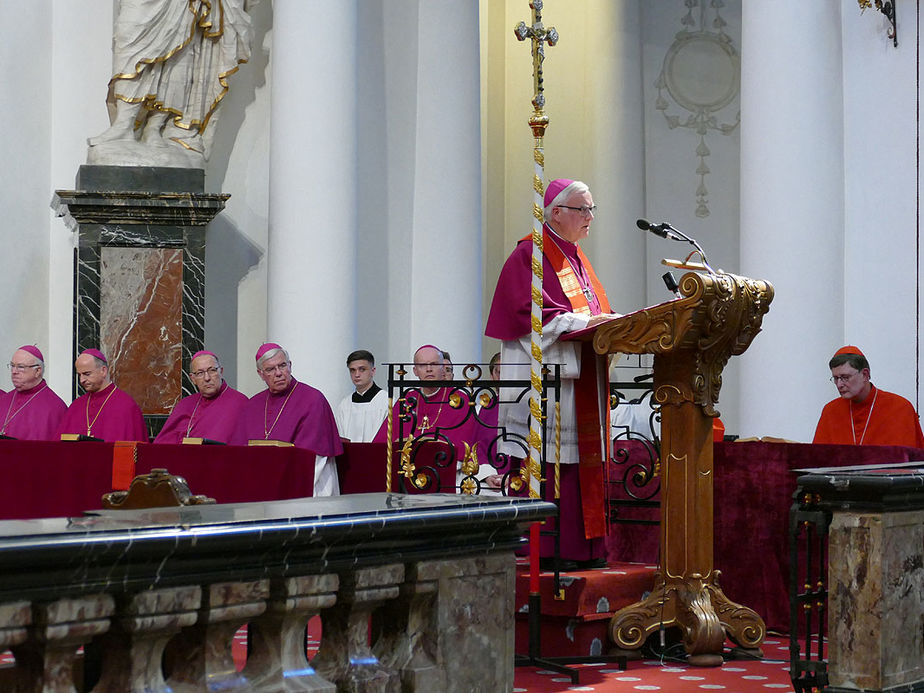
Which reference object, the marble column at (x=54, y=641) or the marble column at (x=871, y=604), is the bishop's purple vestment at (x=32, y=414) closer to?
the marble column at (x=871, y=604)

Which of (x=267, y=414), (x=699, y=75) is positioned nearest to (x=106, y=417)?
(x=267, y=414)

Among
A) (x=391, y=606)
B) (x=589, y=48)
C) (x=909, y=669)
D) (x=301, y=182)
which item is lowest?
(x=909, y=669)

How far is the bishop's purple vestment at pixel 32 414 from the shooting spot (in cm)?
929

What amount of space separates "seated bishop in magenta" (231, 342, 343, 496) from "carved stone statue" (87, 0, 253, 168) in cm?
217

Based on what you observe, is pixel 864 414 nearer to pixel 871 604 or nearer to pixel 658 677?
pixel 658 677

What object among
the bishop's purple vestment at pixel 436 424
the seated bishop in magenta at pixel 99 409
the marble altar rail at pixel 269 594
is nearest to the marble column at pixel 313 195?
the bishop's purple vestment at pixel 436 424

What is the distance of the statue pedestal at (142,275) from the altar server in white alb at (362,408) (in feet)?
3.70

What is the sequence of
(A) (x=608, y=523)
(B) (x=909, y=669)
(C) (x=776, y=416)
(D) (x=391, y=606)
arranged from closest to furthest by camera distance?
(D) (x=391, y=606), (B) (x=909, y=669), (A) (x=608, y=523), (C) (x=776, y=416)

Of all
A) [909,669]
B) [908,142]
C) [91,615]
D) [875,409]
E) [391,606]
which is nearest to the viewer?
[91,615]

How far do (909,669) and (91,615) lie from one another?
3.65m

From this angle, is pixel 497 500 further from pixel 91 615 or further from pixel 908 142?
pixel 908 142

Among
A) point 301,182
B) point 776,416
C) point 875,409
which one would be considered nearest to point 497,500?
point 875,409

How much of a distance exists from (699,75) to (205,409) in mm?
7607

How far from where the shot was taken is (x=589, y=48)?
14.2 meters
